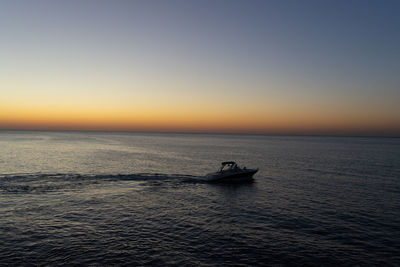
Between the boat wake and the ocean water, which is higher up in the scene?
the boat wake

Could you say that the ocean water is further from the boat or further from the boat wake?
the boat

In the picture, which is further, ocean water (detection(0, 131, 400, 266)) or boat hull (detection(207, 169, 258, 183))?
boat hull (detection(207, 169, 258, 183))

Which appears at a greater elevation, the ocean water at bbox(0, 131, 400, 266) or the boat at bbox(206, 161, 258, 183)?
the boat at bbox(206, 161, 258, 183)

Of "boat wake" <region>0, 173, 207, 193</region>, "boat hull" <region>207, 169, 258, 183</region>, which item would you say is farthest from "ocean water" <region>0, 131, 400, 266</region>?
"boat hull" <region>207, 169, 258, 183</region>

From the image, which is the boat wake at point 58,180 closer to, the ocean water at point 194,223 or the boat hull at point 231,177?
the ocean water at point 194,223

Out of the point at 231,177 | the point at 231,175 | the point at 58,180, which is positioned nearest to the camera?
the point at 58,180

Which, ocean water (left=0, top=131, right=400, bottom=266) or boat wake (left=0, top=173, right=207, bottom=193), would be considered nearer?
ocean water (left=0, top=131, right=400, bottom=266)

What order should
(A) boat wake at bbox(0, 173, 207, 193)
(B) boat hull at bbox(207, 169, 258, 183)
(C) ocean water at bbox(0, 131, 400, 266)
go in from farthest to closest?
(B) boat hull at bbox(207, 169, 258, 183) < (A) boat wake at bbox(0, 173, 207, 193) < (C) ocean water at bbox(0, 131, 400, 266)

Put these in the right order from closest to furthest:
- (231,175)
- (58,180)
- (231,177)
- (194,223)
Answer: (194,223) < (58,180) < (231,175) < (231,177)

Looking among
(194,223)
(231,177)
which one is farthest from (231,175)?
(194,223)

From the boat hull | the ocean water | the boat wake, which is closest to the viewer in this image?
the ocean water

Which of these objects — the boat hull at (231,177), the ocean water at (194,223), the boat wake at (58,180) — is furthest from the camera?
the boat hull at (231,177)

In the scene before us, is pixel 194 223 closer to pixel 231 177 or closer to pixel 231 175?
pixel 231 175

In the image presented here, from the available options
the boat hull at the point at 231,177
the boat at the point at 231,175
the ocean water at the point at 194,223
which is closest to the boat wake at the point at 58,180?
the ocean water at the point at 194,223
